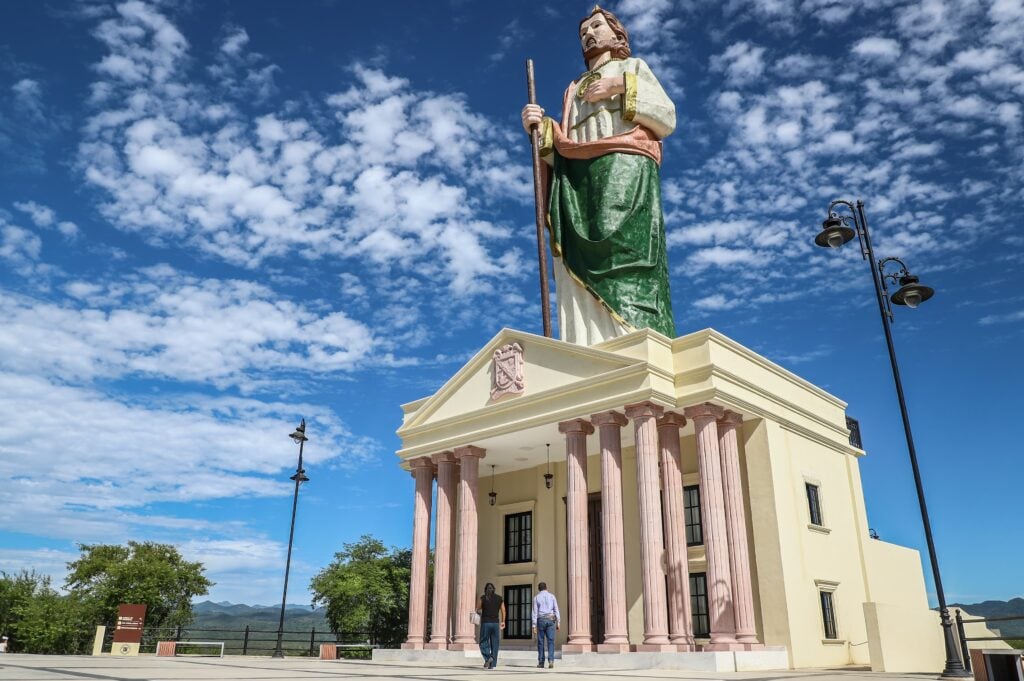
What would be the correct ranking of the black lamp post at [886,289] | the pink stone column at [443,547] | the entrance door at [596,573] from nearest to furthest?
the black lamp post at [886,289], the pink stone column at [443,547], the entrance door at [596,573]

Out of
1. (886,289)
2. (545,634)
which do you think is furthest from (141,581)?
(886,289)

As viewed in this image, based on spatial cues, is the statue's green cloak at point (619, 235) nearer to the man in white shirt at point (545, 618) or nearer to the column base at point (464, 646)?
the man in white shirt at point (545, 618)

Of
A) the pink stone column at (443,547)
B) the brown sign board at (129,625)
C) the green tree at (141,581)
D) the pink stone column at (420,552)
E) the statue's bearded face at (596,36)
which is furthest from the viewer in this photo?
the green tree at (141,581)

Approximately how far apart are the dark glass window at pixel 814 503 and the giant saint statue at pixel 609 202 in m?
5.63

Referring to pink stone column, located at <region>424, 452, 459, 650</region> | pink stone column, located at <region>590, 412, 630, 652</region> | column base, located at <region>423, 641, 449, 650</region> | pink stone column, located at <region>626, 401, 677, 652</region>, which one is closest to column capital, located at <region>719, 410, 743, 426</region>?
pink stone column, located at <region>626, 401, 677, 652</region>

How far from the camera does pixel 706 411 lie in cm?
1808

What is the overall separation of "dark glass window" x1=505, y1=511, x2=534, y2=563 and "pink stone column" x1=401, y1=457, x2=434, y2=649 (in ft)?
8.58

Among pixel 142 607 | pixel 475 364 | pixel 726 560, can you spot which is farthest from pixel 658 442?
pixel 142 607

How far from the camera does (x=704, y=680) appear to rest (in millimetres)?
11602

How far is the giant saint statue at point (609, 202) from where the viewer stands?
2255 cm

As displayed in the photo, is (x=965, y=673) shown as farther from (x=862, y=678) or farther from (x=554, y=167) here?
(x=554, y=167)

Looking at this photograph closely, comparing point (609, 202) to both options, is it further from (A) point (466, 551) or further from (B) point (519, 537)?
(A) point (466, 551)

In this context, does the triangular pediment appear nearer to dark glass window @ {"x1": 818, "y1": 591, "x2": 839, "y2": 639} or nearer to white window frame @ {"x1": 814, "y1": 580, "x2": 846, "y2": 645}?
white window frame @ {"x1": 814, "y1": 580, "x2": 846, "y2": 645}

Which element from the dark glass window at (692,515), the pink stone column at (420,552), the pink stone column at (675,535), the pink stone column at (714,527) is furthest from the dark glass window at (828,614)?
the pink stone column at (420,552)
